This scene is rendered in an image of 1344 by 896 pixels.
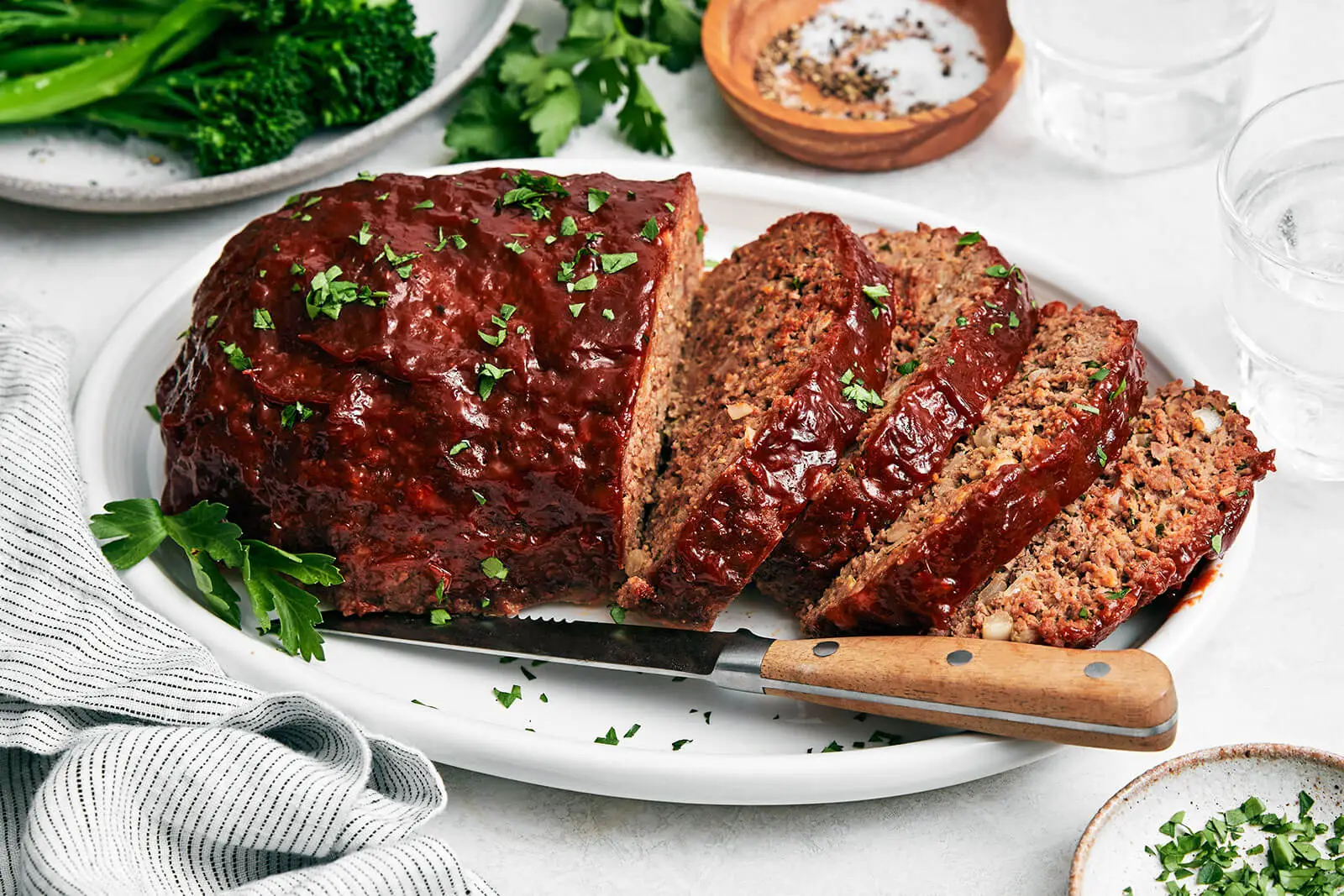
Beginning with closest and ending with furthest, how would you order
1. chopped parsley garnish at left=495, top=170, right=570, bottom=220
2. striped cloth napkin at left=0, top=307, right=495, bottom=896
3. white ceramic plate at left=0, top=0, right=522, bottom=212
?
striped cloth napkin at left=0, top=307, right=495, bottom=896 → chopped parsley garnish at left=495, top=170, right=570, bottom=220 → white ceramic plate at left=0, top=0, right=522, bottom=212

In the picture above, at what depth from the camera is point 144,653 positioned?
14.0 ft

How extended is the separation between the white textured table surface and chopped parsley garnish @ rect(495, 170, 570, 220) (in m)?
1.84

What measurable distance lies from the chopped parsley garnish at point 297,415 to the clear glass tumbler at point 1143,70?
394 cm

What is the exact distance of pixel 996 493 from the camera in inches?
159

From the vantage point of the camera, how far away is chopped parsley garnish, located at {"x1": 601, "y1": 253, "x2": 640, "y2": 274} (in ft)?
14.6

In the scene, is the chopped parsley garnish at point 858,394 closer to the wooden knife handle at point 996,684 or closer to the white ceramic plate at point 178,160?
the wooden knife handle at point 996,684

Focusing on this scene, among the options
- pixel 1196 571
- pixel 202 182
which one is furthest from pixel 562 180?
pixel 1196 571

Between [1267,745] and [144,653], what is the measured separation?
139 inches

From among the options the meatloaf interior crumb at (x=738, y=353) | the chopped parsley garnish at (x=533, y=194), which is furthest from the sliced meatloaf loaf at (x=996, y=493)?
the chopped parsley garnish at (x=533, y=194)

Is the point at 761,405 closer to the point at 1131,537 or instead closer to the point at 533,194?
the point at 533,194

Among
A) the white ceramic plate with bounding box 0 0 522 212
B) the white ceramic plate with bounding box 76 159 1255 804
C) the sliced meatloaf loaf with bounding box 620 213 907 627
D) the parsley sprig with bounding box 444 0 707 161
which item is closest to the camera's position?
the white ceramic plate with bounding box 76 159 1255 804

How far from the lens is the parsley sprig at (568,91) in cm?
626

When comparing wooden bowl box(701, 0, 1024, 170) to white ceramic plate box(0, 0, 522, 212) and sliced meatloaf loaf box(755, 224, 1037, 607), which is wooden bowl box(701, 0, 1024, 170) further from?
sliced meatloaf loaf box(755, 224, 1037, 607)

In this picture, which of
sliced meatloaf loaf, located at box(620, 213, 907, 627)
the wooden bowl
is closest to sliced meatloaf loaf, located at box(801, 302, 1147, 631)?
sliced meatloaf loaf, located at box(620, 213, 907, 627)
